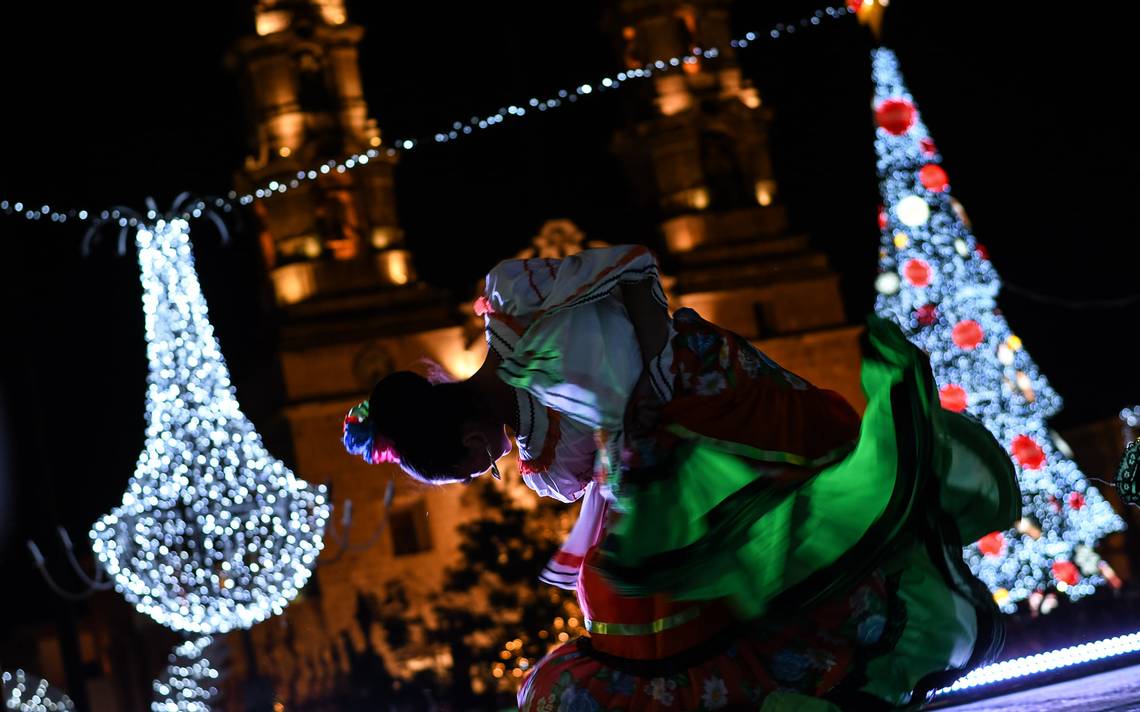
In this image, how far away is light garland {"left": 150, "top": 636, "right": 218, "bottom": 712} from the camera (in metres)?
19.0

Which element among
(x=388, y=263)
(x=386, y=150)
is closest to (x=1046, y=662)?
(x=386, y=150)

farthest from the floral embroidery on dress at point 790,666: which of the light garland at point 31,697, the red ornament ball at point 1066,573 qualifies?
the red ornament ball at point 1066,573

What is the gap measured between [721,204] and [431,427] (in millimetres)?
27347

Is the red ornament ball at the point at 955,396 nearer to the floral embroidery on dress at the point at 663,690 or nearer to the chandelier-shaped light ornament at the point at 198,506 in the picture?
the chandelier-shaped light ornament at the point at 198,506

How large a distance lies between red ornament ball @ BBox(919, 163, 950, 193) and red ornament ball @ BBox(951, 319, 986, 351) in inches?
56.3

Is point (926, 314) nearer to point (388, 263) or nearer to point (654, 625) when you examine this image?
point (388, 263)

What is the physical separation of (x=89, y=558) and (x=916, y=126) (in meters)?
16.1

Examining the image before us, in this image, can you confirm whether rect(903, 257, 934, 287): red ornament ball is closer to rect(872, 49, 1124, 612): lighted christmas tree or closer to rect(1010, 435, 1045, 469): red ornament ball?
rect(872, 49, 1124, 612): lighted christmas tree

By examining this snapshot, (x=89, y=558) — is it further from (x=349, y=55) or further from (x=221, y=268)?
(x=349, y=55)

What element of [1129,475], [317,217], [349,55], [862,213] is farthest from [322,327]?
[1129,475]

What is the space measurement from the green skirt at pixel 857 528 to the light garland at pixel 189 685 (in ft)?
51.8

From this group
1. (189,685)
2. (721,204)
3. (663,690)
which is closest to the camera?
(663,690)

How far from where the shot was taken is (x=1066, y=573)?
17.5 metres

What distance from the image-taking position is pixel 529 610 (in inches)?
847
